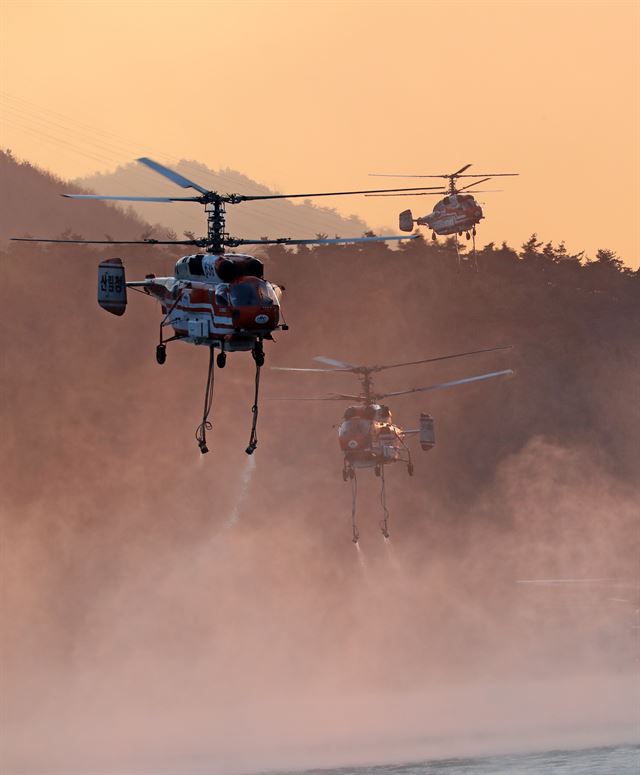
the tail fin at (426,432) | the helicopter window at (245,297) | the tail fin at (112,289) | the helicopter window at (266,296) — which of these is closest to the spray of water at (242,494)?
the tail fin at (426,432)

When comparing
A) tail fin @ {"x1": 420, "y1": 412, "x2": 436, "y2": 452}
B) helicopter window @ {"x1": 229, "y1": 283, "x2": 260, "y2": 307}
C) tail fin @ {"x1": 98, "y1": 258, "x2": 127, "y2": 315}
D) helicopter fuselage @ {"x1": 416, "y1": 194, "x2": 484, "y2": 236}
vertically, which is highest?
helicopter fuselage @ {"x1": 416, "y1": 194, "x2": 484, "y2": 236}

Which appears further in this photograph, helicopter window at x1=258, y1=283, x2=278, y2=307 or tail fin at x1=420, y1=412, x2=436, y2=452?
tail fin at x1=420, y1=412, x2=436, y2=452

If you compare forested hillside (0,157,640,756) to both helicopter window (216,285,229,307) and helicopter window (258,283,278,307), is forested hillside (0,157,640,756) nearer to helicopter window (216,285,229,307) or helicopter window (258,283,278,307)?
helicopter window (216,285,229,307)

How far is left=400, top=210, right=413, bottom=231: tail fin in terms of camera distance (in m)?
122

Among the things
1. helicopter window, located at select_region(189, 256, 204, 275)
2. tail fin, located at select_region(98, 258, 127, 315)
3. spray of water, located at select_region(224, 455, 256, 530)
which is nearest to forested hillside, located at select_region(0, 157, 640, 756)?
spray of water, located at select_region(224, 455, 256, 530)

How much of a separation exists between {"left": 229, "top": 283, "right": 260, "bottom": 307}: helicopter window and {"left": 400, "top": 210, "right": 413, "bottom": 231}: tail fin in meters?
56.7

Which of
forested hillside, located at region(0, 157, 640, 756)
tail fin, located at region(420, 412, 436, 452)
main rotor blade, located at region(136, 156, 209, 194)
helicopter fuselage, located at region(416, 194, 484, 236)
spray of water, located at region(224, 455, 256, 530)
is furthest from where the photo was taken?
spray of water, located at region(224, 455, 256, 530)

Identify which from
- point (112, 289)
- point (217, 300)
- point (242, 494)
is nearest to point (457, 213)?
point (112, 289)

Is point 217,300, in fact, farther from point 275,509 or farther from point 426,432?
point 275,509

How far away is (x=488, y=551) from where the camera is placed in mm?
182625

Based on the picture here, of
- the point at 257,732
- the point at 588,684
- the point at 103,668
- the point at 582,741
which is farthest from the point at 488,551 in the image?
the point at 582,741

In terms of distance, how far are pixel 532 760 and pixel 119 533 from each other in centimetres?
8552

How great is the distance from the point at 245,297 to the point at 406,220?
2265 inches

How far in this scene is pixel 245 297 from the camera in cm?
6569
